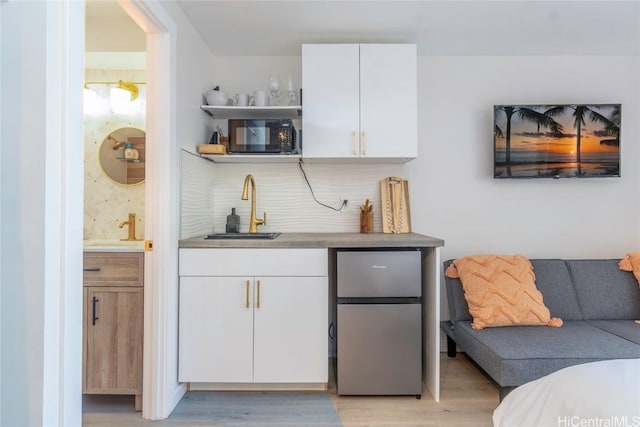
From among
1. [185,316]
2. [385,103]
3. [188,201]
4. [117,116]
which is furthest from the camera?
[117,116]

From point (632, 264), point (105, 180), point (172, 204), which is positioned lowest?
point (632, 264)

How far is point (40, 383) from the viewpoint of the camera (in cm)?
111

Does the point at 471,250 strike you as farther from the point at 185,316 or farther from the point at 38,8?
the point at 38,8

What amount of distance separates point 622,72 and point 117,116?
3.92 meters

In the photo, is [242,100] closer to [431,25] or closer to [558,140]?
[431,25]

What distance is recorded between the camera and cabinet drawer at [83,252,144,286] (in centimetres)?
197

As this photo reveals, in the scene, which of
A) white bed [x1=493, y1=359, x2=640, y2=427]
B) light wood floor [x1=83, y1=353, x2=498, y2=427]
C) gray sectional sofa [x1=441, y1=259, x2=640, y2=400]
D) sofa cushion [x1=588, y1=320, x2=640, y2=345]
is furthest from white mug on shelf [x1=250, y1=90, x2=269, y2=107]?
sofa cushion [x1=588, y1=320, x2=640, y2=345]

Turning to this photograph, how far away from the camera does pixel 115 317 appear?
1978mm

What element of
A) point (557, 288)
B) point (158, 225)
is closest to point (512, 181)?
point (557, 288)

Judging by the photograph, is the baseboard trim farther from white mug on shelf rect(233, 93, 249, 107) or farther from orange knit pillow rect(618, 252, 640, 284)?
orange knit pillow rect(618, 252, 640, 284)

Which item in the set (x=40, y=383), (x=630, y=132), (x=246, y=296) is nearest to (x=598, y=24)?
(x=630, y=132)

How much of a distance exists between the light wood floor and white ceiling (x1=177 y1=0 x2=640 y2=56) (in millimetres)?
2336

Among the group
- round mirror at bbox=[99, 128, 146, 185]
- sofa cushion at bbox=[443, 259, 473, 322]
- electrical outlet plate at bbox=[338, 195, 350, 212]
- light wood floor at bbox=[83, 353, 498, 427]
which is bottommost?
light wood floor at bbox=[83, 353, 498, 427]

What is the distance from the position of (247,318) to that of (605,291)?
2.42 m
